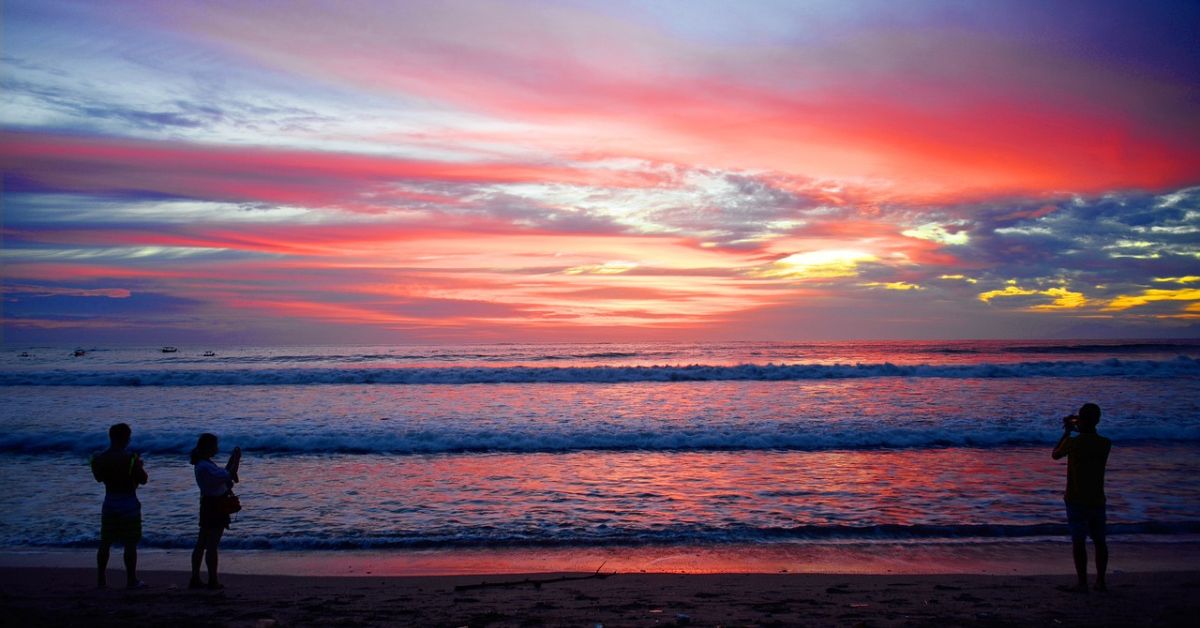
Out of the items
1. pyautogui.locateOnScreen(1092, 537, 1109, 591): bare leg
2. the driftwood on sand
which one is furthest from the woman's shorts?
pyautogui.locateOnScreen(1092, 537, 1109, 591): bare leg

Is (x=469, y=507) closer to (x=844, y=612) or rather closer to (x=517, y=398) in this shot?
(x=844, y=612)

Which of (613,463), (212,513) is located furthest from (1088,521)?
(212,513)

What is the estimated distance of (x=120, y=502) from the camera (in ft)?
24.3

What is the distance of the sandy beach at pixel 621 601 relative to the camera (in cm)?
598

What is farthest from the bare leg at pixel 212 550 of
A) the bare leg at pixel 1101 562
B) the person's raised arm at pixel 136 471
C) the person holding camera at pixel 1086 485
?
the bare leg at pixel 1101 562

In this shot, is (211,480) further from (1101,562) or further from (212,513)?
(1101,562)

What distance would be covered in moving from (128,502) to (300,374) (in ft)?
108

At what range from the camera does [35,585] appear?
293 inches

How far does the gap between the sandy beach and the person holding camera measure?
0.33m

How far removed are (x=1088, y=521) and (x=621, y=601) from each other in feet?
16.1

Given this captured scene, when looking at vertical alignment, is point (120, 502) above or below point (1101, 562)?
above

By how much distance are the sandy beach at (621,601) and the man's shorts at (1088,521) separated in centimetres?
58

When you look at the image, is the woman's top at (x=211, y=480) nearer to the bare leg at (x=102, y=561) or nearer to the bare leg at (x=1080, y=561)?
the bare leg at (x=102, y=561)

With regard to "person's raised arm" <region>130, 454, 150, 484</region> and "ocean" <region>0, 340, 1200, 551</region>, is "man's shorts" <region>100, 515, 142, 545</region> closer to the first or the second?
"person's raised arm" <region>130, 454, 150, 484</region>
